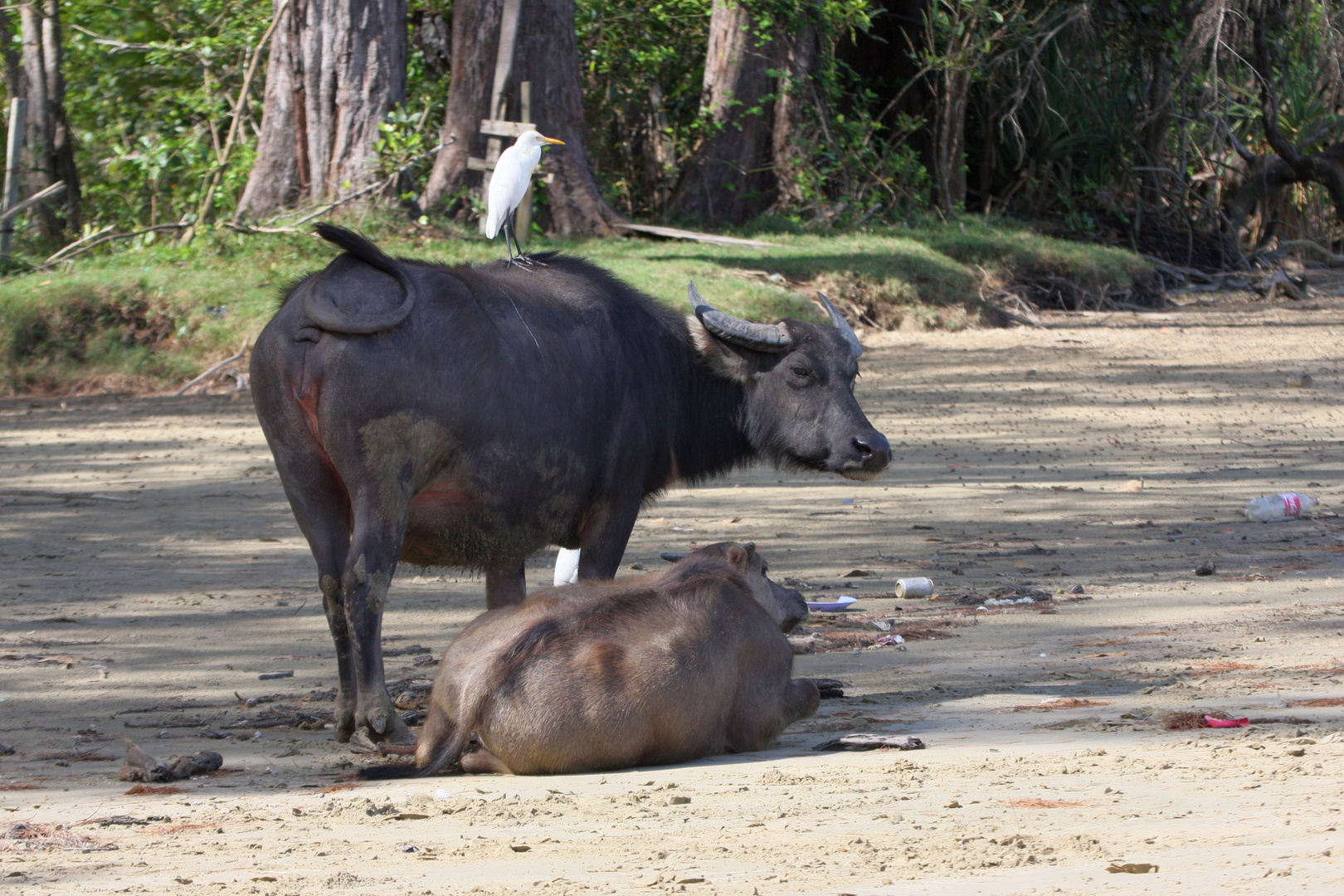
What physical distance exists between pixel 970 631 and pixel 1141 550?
225 cm

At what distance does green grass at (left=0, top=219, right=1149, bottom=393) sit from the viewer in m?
13.3

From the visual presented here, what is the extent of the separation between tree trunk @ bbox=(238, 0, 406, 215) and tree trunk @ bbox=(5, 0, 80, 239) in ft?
11.4

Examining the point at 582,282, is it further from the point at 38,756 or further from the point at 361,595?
the point at 38,756

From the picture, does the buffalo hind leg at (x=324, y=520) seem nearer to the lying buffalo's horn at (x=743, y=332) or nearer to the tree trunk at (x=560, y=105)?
the lying buffalo's horn at (x=743, y=332)

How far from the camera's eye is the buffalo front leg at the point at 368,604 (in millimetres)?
4887

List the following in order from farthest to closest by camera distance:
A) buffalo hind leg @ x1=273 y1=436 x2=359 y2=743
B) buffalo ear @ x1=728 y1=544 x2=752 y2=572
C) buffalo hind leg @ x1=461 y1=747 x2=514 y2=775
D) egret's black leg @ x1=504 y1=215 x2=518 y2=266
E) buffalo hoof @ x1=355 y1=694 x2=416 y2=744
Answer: egret's black leg @ x1=504 y1=215 x2=518 y2=266, buffalo ear @ x1=728 y1=544 x2=752 y2=572, buffalo hind leg @ x1=273 y1=436 x2=359 y2=743, buffalo hoof @ x1=355 y1=694 x2=416 y2=744, buffalo hind leg @ x1=461 y1=747 x2=514 y2=775

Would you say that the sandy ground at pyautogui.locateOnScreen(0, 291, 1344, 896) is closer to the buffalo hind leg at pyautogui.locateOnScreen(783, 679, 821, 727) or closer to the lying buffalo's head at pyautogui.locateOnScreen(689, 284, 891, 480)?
the buffalo hind leg at pyautogui.locateOnScreen(783, 679, 821, 727)

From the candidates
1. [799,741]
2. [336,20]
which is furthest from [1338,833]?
[336,20]

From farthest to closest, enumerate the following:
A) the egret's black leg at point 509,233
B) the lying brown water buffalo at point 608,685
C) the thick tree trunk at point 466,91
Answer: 1. the thick tree trunk at point 466,91
2. the egret's black leg at point 509,233
3. the lying brown water buffalo at point 608,685

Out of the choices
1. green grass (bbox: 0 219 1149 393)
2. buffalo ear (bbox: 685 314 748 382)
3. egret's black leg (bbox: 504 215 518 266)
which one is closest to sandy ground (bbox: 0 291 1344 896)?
green grass (bbox: 0 219 1149 393)

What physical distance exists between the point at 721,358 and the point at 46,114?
46.7ft

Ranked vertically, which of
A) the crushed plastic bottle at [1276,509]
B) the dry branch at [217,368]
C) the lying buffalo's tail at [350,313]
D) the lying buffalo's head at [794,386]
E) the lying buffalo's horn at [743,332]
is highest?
the lying buffalo's tail at [350,313]

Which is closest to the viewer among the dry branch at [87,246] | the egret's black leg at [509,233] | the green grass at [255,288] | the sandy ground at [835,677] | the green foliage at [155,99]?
the sandy ground at [835,677]

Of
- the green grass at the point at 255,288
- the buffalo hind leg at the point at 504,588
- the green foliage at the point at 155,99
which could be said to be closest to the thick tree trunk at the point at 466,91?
the green grass at the point at 255,288
